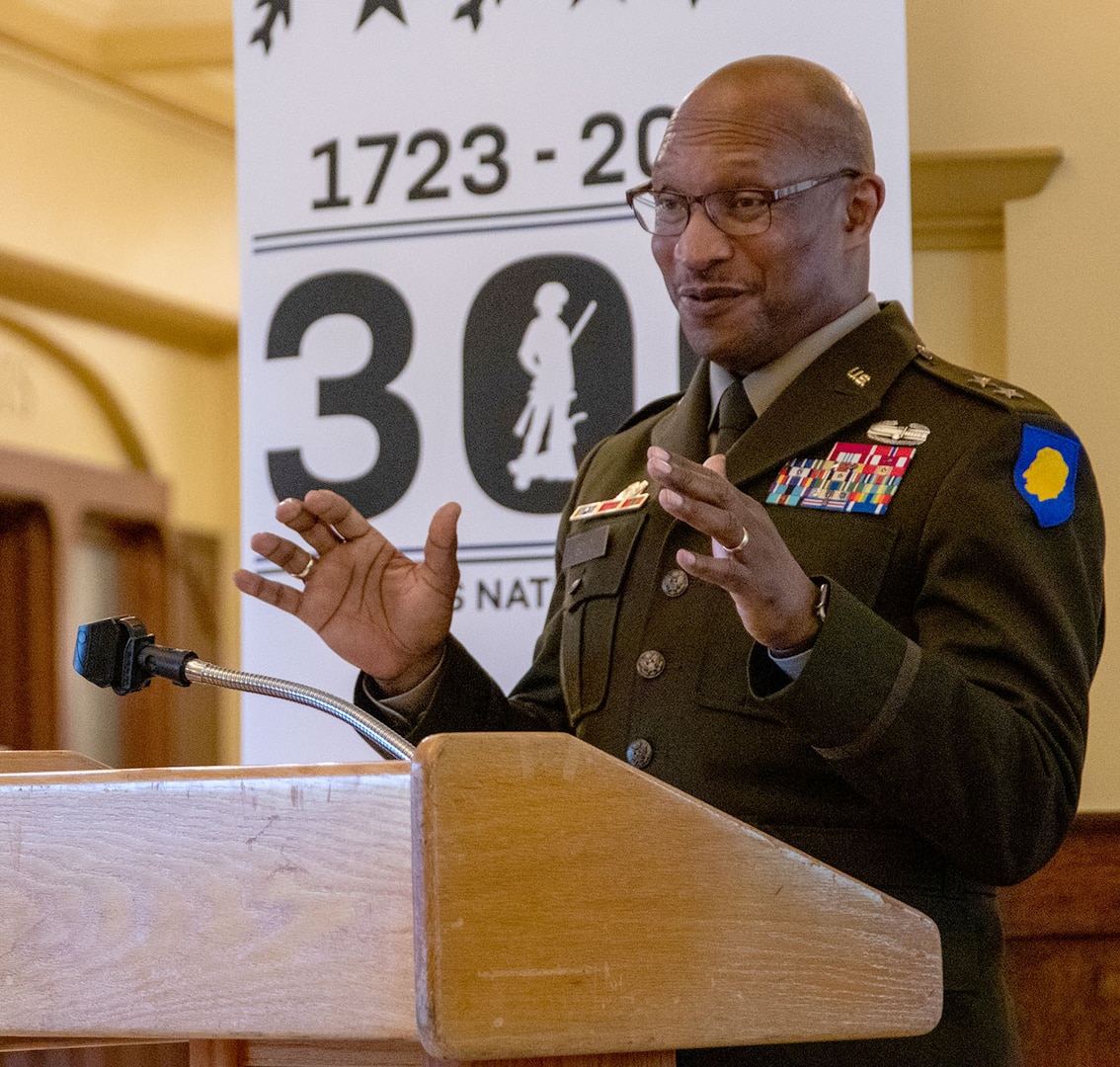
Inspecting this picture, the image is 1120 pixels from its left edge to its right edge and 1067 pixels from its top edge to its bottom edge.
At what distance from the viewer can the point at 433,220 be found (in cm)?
235

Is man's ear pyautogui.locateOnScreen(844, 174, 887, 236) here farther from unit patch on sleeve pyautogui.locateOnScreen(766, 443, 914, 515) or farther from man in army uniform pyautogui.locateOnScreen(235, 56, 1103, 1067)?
unit patch on sleeve pyautogui.locateOnScreen(766, 443, 914, 515)

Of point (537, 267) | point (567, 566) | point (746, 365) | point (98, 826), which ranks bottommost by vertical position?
point (98, 826)

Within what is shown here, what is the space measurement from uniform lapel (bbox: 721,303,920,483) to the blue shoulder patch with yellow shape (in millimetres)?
134

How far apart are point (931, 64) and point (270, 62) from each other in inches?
37.6

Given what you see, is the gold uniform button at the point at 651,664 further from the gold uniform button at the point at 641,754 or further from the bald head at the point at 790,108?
the bald head at the point at 790,108

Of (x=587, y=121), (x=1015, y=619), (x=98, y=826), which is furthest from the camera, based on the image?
(x=587, y=121)

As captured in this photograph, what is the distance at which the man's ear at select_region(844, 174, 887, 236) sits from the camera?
151 centimetres

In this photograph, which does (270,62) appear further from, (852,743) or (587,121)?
(852,743)

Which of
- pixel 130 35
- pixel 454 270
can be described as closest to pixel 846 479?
pixel 454 270

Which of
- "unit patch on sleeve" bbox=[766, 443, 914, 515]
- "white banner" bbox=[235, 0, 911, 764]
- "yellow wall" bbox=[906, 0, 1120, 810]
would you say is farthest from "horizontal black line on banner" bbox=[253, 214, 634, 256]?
"unit patch on sleeve" bbox=[766, 443, 914, 515]

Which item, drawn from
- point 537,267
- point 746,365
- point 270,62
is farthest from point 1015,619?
point 270,62

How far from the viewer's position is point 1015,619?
1.23 metres

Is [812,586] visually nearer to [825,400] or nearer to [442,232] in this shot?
[825,400]

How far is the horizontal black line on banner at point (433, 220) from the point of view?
229cm
